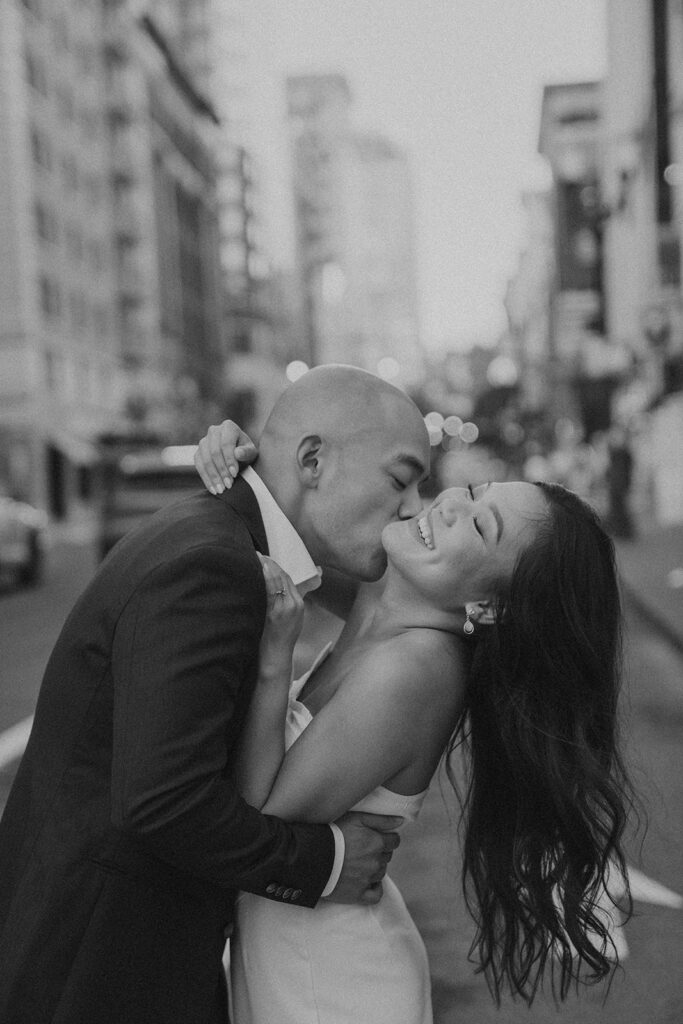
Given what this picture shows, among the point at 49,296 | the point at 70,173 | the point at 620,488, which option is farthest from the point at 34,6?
the point at 620,488

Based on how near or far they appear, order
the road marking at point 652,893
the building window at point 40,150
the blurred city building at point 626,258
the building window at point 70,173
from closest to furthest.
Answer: the road marking at point 652,893 < the blurred city building at point 626,258 < the building window at point 40,150 < the building window at point 70,173

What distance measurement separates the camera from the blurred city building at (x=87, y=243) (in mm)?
46156

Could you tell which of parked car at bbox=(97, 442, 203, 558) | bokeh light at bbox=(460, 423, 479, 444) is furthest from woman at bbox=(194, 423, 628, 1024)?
bokeh light at bbox=(460, 423, 479, 444)

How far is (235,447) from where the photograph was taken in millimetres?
2473

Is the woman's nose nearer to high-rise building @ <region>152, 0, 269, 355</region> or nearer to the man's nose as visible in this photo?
the man's nose

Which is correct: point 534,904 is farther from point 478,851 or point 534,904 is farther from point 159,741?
point 159,741

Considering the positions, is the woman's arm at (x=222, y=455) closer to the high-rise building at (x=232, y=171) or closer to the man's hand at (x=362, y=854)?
the man's hand at (x=362, y=854)

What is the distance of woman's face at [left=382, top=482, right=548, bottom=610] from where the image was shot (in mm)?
2367

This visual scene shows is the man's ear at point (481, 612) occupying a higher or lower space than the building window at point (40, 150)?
lower

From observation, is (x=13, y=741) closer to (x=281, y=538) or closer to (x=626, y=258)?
(x=281, y=538)

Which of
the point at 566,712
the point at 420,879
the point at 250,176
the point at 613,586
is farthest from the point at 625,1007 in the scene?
the point at 250,176

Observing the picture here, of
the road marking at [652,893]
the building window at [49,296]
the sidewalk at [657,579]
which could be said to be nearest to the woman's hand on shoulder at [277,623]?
the road marking at [652,893]

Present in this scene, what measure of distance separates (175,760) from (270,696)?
35 centimetres

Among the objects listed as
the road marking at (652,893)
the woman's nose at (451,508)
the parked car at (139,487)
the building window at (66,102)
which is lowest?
the road marking at (652,893)
